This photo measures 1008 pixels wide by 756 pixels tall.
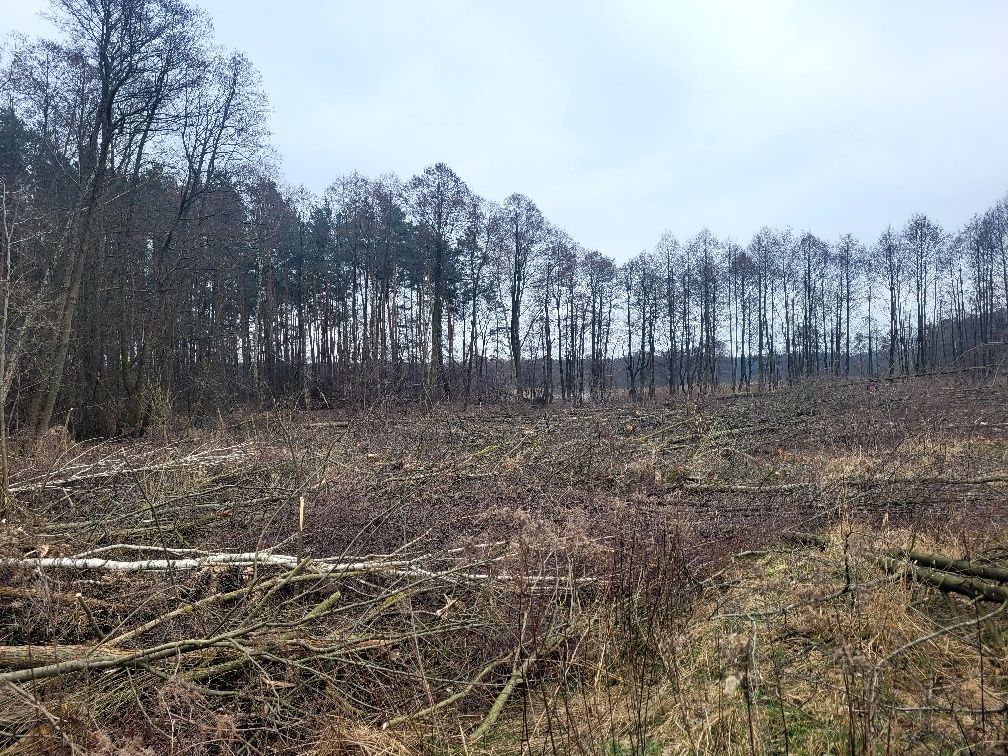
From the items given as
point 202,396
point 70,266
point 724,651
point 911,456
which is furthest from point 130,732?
point 202,396

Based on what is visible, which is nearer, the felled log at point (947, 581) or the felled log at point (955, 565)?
the felled log at point (947, 581)

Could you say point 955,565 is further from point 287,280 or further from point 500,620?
point 287,280

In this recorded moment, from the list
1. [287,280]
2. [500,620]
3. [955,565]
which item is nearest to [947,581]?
[955,565]

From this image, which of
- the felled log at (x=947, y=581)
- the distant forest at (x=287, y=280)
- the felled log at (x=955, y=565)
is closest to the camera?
the felled log at (x=947, y=581)

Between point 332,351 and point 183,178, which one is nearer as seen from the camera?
point 183,178

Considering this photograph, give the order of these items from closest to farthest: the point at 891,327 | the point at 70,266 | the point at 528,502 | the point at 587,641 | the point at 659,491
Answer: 1. the point at 587,641
2. the point at 528,502
3. the point at 659,491
4. the point at 70,266
5. the point at 891,327

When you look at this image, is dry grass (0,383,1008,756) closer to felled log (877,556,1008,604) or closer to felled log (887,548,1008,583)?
felled log (877,556,1008,604)

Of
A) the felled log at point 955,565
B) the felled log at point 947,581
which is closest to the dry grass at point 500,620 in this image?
the felled log at point 947,581

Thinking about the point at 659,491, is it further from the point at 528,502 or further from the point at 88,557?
the point at 88,557

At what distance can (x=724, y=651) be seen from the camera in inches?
146

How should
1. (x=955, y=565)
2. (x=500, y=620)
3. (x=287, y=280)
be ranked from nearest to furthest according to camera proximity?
(x=500, y=620) < (x=955, y=565) < (x=287, y=280)

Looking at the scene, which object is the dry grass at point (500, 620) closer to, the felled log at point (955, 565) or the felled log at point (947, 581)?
the felled log at point (947, 581)

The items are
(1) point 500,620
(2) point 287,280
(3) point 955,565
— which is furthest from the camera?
(2) point 287,280

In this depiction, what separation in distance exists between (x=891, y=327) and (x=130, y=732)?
57165 mm
